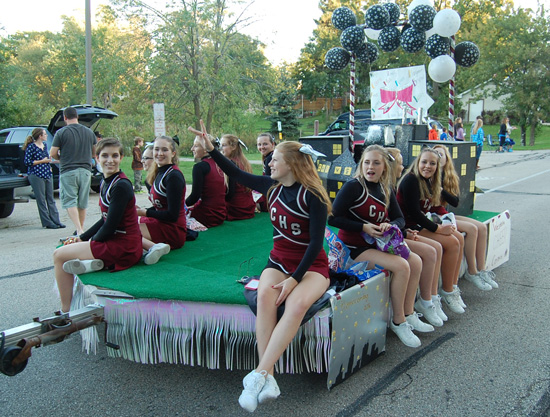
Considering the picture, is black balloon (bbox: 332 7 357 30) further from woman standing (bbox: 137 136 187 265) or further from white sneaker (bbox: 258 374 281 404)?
white sneaker (bbox: 258 374 281 404)

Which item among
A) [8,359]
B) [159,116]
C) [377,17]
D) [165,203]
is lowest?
[8,359]

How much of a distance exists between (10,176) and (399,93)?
736 cm

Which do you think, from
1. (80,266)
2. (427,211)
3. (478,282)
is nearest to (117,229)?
(80,266)

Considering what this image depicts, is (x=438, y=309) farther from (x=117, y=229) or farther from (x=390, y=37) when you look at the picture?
(x=390, y=37)

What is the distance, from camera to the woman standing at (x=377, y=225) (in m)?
3.55

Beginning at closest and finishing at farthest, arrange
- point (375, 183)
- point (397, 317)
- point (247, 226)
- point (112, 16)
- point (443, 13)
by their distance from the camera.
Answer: point (397, 317)
point (375, 183)
point (247, 226)
point (443, 13)
point (112, 16)

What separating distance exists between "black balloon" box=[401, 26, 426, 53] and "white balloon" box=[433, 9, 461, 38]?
47 centimetres

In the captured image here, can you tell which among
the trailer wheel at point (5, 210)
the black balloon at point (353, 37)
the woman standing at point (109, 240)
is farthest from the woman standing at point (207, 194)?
the trailer wheel at point (5, 210)

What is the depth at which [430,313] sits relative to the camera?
3977mm

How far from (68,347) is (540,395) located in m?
3.35

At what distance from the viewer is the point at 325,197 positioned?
317 centimetres

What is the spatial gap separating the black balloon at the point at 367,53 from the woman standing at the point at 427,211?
12.9ft

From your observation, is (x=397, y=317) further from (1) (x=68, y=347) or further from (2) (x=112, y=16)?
(2) (x=112, y=16)

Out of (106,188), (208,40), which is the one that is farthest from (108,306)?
(208,40)
